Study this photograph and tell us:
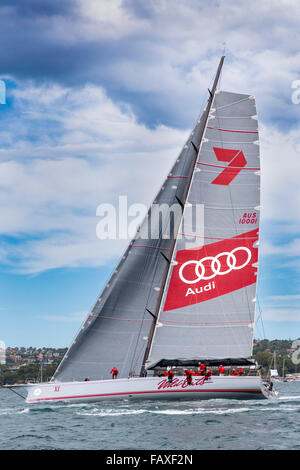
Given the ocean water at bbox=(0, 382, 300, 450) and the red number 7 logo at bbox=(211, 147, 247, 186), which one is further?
the red number 7 logo at bbox=(211, 147, 247, 186)

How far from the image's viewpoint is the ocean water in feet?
58.9

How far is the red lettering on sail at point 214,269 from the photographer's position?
28.6m

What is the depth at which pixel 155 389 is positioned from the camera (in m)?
25.7

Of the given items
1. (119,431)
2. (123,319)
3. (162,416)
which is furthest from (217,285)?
(119,431)

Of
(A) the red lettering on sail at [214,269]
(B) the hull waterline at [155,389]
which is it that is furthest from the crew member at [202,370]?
(A) the red lettering on sail at [214,269]

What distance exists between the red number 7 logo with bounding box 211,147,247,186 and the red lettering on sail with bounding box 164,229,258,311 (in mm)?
2731

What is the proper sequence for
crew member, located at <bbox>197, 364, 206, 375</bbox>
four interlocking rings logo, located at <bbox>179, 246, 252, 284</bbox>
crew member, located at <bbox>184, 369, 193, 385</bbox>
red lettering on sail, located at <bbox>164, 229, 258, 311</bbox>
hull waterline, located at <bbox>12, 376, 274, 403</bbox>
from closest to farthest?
hull waterline, located at <bbox>12, 376, 274, 403</bbox>
crew member, located at <bbox>184, 369, 193, 385</bbox>
crew member, located at <bbox>197, 364, 206, 375</bbox>
red lettering on sail, located at <bbox>164, 229, 258, 311</bbox>
four interlocking rings logo, located at <bbox>179, 246, 252, 284</bbox>

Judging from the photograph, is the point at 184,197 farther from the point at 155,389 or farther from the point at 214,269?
the point at 155,389

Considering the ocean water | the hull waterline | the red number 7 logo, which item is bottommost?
the ocean water

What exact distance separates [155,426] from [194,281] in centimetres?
920

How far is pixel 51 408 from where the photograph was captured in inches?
1006
